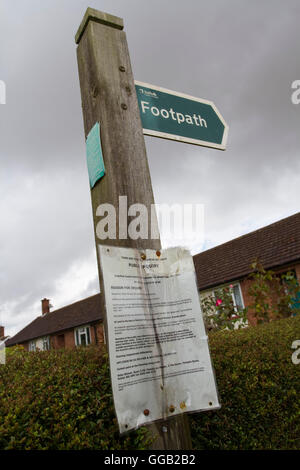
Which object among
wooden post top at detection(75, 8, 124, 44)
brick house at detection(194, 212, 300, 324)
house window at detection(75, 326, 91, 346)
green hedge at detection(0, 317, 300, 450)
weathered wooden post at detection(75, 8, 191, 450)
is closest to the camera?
green hedge at detection(0, 317, 300, 450)

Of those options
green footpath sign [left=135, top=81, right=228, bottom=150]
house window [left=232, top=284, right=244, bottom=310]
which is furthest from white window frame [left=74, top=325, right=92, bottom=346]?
green footpath sign [left=135, top=81, right=228, bottom=150]

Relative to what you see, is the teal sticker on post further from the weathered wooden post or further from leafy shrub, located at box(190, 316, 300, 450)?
leafy shrub, located at box(190, 316, 300, 450)

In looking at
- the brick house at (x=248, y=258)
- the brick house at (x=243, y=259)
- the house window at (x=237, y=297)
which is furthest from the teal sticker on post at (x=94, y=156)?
the house window at (x=237, y=297)

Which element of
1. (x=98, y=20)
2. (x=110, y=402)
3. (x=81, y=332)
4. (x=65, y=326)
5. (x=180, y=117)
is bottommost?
(x=110, y=402)

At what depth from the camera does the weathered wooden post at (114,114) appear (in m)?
1.86

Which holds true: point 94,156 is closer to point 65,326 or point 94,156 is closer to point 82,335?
point 82,335

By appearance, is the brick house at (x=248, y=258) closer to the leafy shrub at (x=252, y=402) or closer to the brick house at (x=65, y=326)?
the brick house at (x=65, y=326)

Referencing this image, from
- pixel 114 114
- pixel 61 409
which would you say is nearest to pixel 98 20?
pixel 114 114

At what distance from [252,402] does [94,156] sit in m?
2.16

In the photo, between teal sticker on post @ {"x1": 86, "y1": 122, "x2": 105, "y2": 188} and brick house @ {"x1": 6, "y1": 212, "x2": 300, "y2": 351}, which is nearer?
teal sticker on post @ {"x1": 86, "y1": 122, "x2": 105, "y2": 188}

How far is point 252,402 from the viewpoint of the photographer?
2.60 m

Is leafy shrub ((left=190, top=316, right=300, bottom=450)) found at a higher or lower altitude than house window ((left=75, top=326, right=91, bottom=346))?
lower

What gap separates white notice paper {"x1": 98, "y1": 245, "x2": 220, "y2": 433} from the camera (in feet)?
4.96
